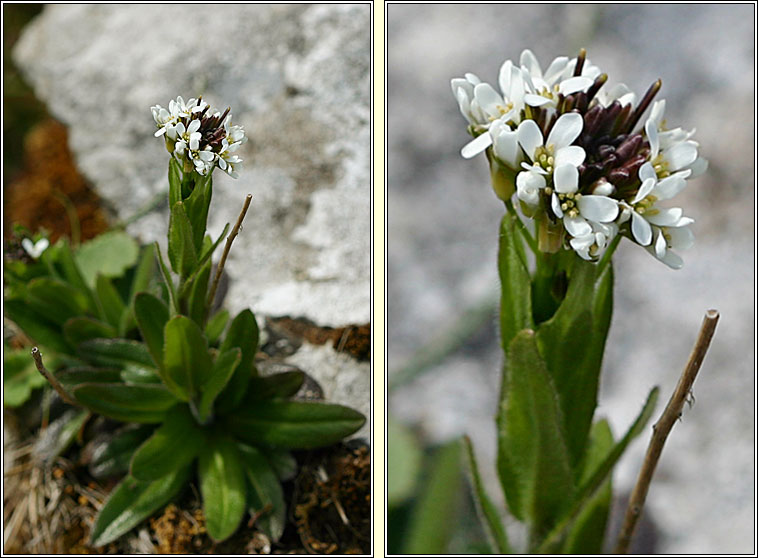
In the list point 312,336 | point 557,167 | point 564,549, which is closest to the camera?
point 557,167

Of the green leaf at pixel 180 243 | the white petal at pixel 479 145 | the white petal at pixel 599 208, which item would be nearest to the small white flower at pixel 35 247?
the green leaf at pixel 180 243

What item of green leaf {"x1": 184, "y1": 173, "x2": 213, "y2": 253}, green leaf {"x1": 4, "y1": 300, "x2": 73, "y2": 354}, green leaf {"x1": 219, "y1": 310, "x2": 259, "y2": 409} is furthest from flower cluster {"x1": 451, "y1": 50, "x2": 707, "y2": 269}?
green leaf {"x1": 4, "y1": 300, "x2": 73, "y2": 354}

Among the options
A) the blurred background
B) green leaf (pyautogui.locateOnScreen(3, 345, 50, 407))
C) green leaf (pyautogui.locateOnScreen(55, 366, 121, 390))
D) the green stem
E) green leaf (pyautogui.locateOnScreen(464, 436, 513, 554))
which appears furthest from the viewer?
the blurred background

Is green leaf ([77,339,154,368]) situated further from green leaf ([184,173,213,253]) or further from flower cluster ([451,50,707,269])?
flower cluster ([451,50,707,269])

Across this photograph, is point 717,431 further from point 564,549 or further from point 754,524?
point 564,549

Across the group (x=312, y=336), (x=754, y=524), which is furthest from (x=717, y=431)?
(x=312, y=336)
